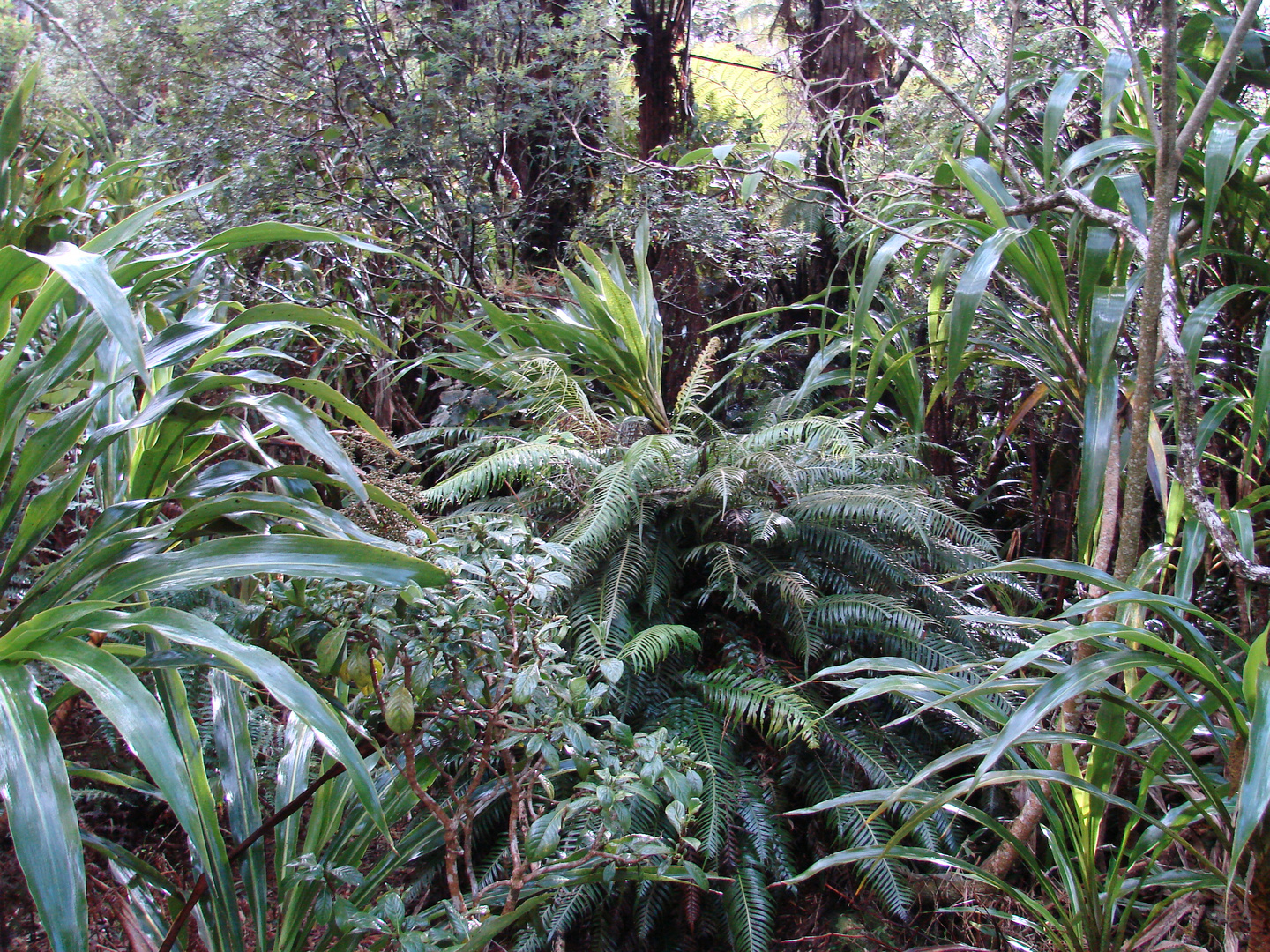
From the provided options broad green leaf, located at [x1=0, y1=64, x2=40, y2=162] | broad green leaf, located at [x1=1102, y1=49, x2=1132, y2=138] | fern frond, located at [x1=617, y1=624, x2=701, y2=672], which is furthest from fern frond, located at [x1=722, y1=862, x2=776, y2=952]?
broad green leaf, located at [x1=0, y1=64, x2=40, y2=162]

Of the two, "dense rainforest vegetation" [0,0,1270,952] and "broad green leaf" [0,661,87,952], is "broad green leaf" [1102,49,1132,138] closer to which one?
"dense rainforest vegetation" [0,0,1270,952]

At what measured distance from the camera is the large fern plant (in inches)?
60.9

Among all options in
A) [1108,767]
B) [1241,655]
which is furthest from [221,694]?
[1241,655]

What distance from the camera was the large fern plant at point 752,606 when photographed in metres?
1.55

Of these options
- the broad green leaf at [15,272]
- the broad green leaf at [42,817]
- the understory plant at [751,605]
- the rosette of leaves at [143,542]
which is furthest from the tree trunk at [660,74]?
the broad green leaf at [42,817]

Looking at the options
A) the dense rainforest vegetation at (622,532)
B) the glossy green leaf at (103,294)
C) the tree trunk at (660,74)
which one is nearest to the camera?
the glossy green leaf at (103,294)

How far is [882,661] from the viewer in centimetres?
117

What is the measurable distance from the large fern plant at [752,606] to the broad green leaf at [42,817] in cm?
80

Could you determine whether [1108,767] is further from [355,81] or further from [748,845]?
[355,81]

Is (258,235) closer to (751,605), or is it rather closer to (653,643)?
(653,643)

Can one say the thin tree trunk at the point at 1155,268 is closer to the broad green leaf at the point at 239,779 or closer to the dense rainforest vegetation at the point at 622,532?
the dense rainforest vegetation at the point at 622,532

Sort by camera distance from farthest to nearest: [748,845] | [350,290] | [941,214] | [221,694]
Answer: [350,290], [941,214], [748,845], [221,694]

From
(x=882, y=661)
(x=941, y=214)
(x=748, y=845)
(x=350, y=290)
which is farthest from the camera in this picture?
(x=350, y=290)

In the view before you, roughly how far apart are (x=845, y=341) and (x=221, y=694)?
5.84ft
